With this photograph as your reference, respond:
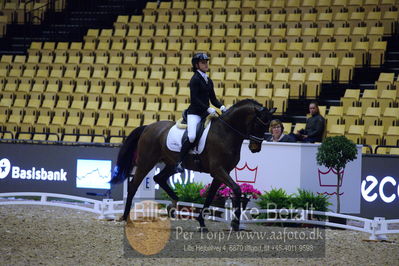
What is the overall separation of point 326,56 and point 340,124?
3.44 m

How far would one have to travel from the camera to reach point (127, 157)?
39.2 feet

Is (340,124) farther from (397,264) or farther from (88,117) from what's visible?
(397,264)

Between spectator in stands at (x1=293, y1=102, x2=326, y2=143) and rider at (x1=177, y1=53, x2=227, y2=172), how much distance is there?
3262 mm

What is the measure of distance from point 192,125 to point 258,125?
38.5 inches

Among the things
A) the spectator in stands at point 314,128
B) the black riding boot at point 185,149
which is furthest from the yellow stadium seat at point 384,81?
the black riding boot at point 185,149

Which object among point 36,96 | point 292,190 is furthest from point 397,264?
point 36,96

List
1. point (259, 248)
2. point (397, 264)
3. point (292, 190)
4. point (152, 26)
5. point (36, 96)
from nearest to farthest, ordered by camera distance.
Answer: point (397, 264) < point (259, 248) < point (292, 190) < point (36, 96) < point (152, 26)

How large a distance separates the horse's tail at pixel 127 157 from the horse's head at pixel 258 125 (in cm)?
219

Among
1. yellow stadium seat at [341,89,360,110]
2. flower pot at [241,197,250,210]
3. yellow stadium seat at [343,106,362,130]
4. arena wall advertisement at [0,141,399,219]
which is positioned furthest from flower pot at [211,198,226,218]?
yellow stadium seat at [341,89,360,110]

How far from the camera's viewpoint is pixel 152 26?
75.9ft

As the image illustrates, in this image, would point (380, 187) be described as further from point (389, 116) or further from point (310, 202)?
point (389, 116)

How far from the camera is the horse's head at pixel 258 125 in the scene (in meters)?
10.5

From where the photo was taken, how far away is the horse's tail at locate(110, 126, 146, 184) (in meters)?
11.9

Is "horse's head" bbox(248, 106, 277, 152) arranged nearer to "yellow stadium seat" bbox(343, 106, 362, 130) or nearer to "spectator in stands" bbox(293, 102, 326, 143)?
"spectator in stands" bbox(293, 102, 326, 143)
